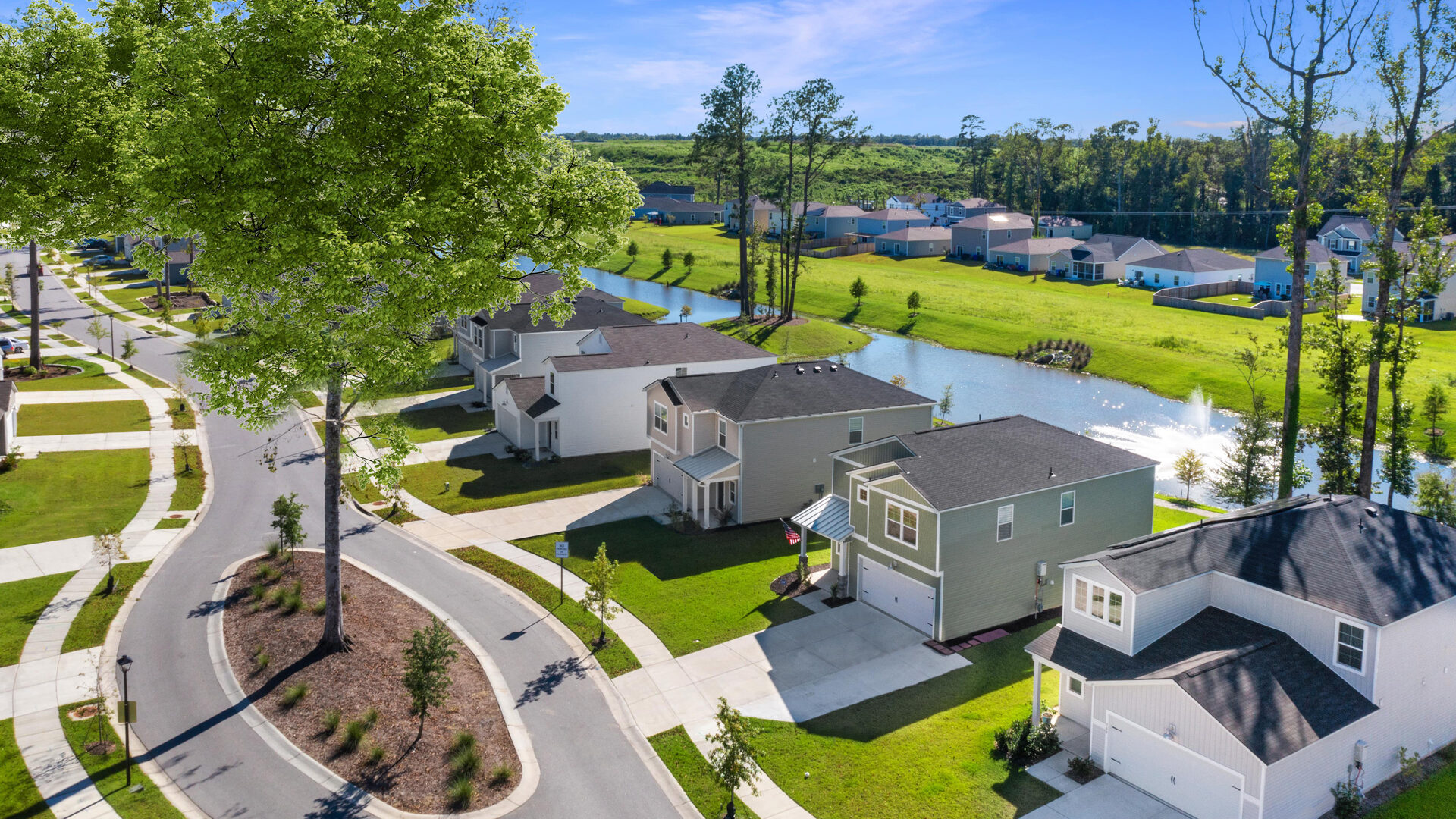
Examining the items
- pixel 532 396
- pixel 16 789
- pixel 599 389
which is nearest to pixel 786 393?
pixel 599 389

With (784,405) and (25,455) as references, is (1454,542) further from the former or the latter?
(25,455)

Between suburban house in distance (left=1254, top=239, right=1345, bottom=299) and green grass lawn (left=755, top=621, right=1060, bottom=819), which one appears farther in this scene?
suburban house in distance (left=1254, top=239, right=1345, bottom=299)

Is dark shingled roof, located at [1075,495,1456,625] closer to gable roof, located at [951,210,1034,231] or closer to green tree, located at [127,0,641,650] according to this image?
green tree, located at [127,0,641,650]

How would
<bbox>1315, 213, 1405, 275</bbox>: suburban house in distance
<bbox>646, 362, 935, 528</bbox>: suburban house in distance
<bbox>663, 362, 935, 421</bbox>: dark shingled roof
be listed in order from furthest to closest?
1. <bbox>1315, 213, 1405, 275</bbox>: suburban house in distance
2. <bbox>663, 362, 935, 421</bbox>: dark shingled roof
3. <bbox>646, 362, 935, 528</bbox>: suburban house in distance

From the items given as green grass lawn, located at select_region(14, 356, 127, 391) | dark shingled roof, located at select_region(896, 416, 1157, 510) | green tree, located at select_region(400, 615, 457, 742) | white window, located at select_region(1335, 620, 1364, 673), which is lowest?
green tree, located at select_region(400, 615, 457, 742)

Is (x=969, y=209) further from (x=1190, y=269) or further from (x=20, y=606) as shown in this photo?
(x=20, y=606)

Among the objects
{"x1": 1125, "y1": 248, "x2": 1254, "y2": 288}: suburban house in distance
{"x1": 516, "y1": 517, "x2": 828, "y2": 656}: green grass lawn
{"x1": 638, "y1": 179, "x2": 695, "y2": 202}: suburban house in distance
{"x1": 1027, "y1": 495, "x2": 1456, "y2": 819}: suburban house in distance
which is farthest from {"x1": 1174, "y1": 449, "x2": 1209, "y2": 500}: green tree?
{"x1": 638, "y1": 179, "x2": 695, "y2": 202}: suburban house in distance
